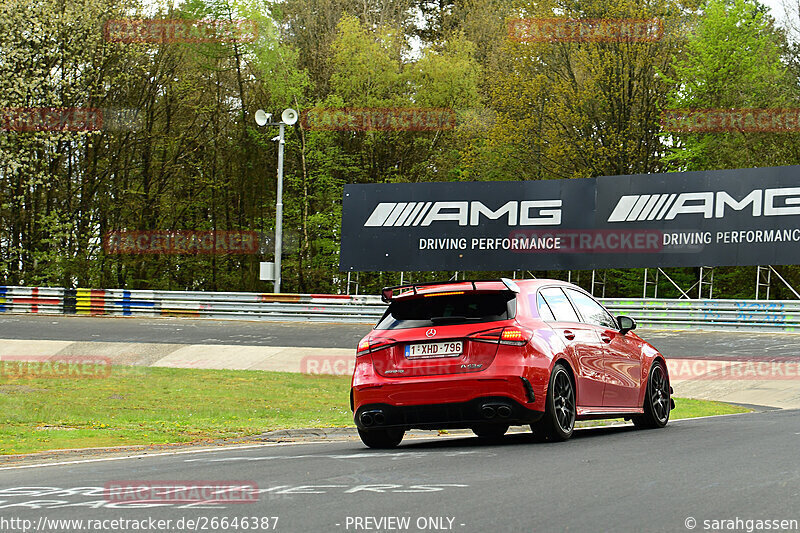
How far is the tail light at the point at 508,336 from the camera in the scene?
975 cm

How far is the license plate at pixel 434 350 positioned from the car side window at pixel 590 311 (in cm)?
179

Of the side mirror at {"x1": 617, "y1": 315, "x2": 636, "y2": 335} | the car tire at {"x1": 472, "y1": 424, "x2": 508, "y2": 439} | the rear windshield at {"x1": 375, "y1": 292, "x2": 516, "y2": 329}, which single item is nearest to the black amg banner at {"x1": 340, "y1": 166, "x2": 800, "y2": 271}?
the side mirror at {"x1": 617, "y1": 315, "x2": 636, "y2": 335}

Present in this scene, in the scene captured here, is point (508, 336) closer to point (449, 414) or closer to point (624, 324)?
point (449, 414)

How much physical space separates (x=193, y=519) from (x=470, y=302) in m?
4.56

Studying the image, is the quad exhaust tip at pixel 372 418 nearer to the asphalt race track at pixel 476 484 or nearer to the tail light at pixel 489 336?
the asphalt race track at pixel 476 484

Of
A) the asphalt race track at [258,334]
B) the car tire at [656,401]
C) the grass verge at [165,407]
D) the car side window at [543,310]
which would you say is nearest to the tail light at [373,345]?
the car side window at [543,310]

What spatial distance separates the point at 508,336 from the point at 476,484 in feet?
9.00

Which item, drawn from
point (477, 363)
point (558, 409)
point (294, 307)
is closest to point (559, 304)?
point (558, 409)

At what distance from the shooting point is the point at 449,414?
989 cm

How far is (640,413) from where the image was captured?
1193cm

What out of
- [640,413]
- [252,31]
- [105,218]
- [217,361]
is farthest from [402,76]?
[640,413]

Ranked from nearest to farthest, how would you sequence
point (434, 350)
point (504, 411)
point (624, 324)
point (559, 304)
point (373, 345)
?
point (504, 411) → point (434, 350) → point (373, 345) → point (559, 304) → point (624, 324)

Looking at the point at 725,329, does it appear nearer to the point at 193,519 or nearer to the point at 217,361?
the point at 217,361

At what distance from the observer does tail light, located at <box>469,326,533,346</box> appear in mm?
9750
